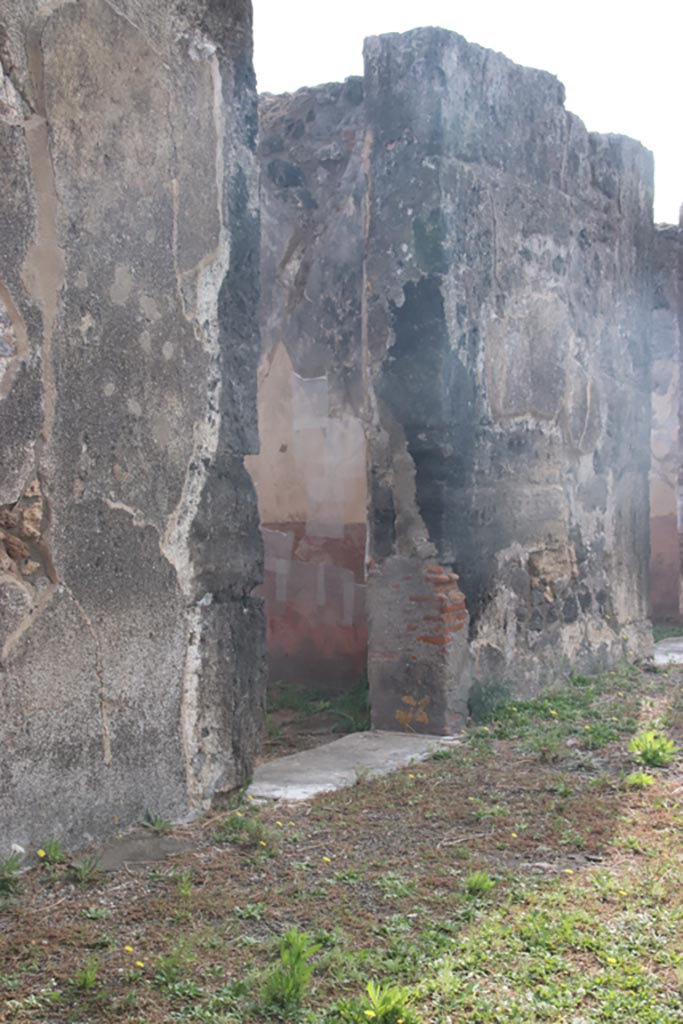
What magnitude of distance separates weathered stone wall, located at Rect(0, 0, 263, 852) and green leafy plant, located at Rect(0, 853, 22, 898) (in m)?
0.06

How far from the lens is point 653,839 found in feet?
11.6

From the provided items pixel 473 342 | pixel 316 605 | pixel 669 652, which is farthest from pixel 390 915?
pixel 669 652

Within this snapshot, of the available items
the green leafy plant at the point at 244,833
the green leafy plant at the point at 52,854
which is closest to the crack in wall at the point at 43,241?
the green leafy plant at the point at 52,854

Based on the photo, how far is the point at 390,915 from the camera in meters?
2.88

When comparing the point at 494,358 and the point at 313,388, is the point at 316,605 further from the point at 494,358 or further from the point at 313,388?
the point at 494,358

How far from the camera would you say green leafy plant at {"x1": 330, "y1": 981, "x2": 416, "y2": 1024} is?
7.31 ft

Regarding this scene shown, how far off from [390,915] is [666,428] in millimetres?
7567

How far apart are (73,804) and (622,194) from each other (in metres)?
5.08

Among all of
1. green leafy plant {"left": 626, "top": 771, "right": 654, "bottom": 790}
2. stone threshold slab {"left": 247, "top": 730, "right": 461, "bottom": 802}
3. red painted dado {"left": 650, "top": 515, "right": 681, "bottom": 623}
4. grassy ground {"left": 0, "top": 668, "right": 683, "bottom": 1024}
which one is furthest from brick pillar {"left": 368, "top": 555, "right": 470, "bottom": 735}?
red painted dado {"left": 650, "top": 515, "right": 681, "bottom": 623}

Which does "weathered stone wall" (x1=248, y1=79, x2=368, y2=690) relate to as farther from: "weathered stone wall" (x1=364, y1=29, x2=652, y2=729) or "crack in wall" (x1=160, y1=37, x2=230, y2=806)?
"crack in wall" (x1=160, y1=37, x2=230, y2=806)

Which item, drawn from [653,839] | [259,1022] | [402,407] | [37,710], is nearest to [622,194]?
[402,407]

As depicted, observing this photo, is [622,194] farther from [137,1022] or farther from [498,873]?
[137,1022]

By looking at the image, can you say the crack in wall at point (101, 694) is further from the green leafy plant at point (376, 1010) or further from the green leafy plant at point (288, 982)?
the green leafy plant at point (376, 1010)

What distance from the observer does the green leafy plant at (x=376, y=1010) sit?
2.23m
